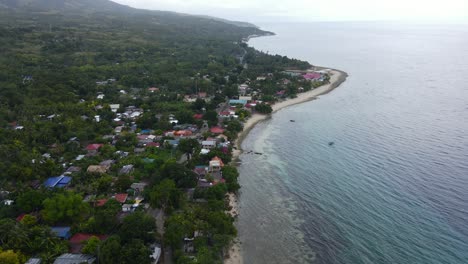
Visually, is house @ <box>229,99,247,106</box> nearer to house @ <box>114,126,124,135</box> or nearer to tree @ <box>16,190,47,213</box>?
house @ <box>114,126,124,135</box>

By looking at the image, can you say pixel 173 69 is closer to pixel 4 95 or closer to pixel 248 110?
pixel 248 110

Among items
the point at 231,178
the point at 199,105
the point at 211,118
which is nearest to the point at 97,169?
the point at 231,178

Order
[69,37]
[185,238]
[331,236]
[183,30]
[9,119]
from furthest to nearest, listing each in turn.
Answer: [183,30], [69,37], [9,119], [331,236], [185,238]

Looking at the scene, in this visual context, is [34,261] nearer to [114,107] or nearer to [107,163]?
[107,163]

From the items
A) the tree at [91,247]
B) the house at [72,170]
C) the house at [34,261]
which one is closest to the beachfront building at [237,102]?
the house at [72,170]

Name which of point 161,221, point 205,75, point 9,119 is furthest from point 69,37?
point 161,221

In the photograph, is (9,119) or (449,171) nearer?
(449,171)

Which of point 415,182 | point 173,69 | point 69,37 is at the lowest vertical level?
point 69,37
